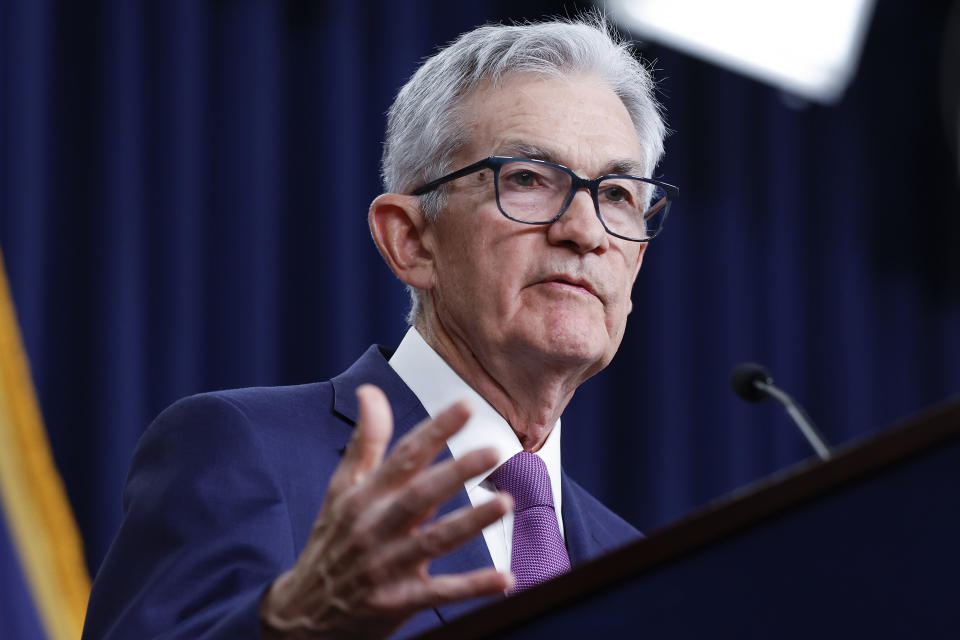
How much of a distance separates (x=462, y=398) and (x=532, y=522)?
20cm

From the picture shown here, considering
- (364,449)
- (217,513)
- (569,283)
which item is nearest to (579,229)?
(569,283)

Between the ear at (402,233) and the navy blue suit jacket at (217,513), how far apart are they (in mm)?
351

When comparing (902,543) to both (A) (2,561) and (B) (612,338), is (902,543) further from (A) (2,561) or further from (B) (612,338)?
(A) (2,561)

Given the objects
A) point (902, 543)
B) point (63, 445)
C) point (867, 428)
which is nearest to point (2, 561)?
point (63, 445)

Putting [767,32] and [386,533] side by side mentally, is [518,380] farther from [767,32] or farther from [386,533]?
[767,32]

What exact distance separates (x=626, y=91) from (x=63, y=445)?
157 centimetres

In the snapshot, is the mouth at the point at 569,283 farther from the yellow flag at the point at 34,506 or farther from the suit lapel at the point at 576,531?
the yellow flag at the point at 34,506

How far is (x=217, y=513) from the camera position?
1.21 meters

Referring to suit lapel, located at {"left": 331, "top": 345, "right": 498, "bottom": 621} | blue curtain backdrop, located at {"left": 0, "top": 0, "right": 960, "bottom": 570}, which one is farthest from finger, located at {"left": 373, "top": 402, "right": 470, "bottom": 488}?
blue curtain backdrop, located at {"left": 0, "top": 0, "right": 960, "bottom": 570}

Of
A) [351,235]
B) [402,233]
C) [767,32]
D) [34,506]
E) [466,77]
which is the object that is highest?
[767,32]

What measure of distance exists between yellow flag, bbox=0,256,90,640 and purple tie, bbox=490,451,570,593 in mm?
1260

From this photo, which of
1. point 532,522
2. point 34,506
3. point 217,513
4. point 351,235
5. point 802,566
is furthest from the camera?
point 351,235

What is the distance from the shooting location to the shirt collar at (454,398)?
1.58 m

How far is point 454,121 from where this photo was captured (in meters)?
1.77
